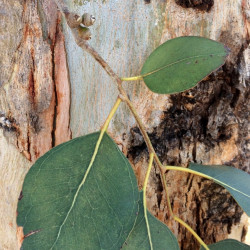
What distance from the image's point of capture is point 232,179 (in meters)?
0.78

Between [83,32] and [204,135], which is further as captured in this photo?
[204,135]

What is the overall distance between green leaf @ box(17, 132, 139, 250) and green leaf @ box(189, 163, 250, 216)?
21 centimetres


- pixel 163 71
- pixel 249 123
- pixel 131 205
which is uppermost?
pixel 163 71

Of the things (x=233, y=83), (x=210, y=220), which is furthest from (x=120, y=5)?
(x=210, y=220)

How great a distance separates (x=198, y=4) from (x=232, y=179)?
1.32ft

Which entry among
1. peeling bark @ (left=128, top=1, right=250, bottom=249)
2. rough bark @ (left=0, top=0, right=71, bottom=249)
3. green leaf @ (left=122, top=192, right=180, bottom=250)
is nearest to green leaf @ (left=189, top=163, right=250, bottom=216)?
peeling bark @ (left=128, top=1, right=250, bottom=249)

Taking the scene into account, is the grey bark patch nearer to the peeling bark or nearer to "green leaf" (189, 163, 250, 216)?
the peeling bark

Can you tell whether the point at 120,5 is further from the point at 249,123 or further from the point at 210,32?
the point at 249,123

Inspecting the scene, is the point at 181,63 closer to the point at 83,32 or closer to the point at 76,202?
the point at 83,32

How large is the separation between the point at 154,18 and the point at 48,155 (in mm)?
375

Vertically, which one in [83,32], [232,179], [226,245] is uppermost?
[83,32]

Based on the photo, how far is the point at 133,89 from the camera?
→ 0.76 meters

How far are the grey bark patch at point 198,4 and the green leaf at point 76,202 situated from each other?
0.36 m

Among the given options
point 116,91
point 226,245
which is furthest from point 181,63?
point 226,245
